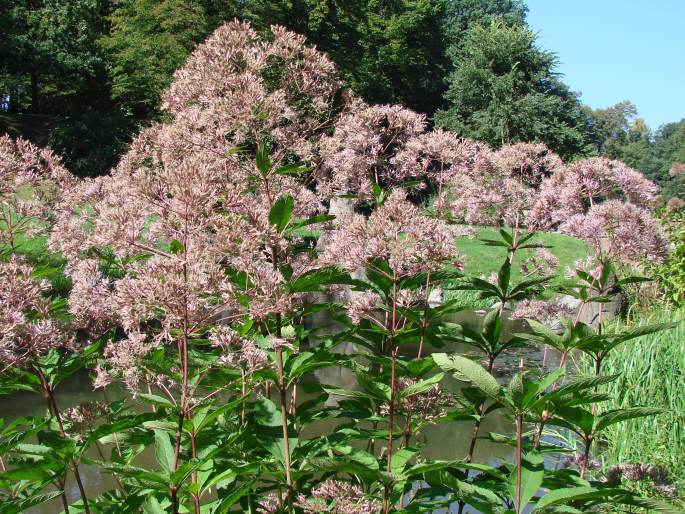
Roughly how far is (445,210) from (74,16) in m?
30.7

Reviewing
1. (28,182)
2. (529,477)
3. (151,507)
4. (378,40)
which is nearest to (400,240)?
(529,477)

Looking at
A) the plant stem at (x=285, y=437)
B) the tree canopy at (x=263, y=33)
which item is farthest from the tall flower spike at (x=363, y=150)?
the tree canopy at (x=263, y=33)

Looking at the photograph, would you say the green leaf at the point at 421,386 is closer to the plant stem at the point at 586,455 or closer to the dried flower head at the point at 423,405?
the dried flower head at the point at 423,405

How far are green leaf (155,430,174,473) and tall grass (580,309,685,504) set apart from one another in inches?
140

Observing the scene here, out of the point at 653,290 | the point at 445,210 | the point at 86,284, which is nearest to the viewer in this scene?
the point at 86,284

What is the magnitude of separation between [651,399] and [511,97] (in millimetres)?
29074

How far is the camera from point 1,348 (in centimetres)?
175

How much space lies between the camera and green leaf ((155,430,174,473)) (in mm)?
1879

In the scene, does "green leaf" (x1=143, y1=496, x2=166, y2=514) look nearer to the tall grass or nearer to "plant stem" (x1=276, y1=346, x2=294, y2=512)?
"plant stem" (x1=276, y1=346, x2=294, y2=512)

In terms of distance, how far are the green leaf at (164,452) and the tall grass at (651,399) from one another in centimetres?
357

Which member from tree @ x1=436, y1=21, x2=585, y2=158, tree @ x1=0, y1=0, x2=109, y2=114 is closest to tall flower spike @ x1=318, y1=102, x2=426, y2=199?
tree @ x1=0, y1=0, x2=109, y2=114

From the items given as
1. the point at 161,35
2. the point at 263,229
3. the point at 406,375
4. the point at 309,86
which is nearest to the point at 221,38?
the point at 309,86

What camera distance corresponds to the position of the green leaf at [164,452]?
6.17 ft

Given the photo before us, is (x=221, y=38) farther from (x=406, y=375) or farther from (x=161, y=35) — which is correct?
(x=161, y=35)
